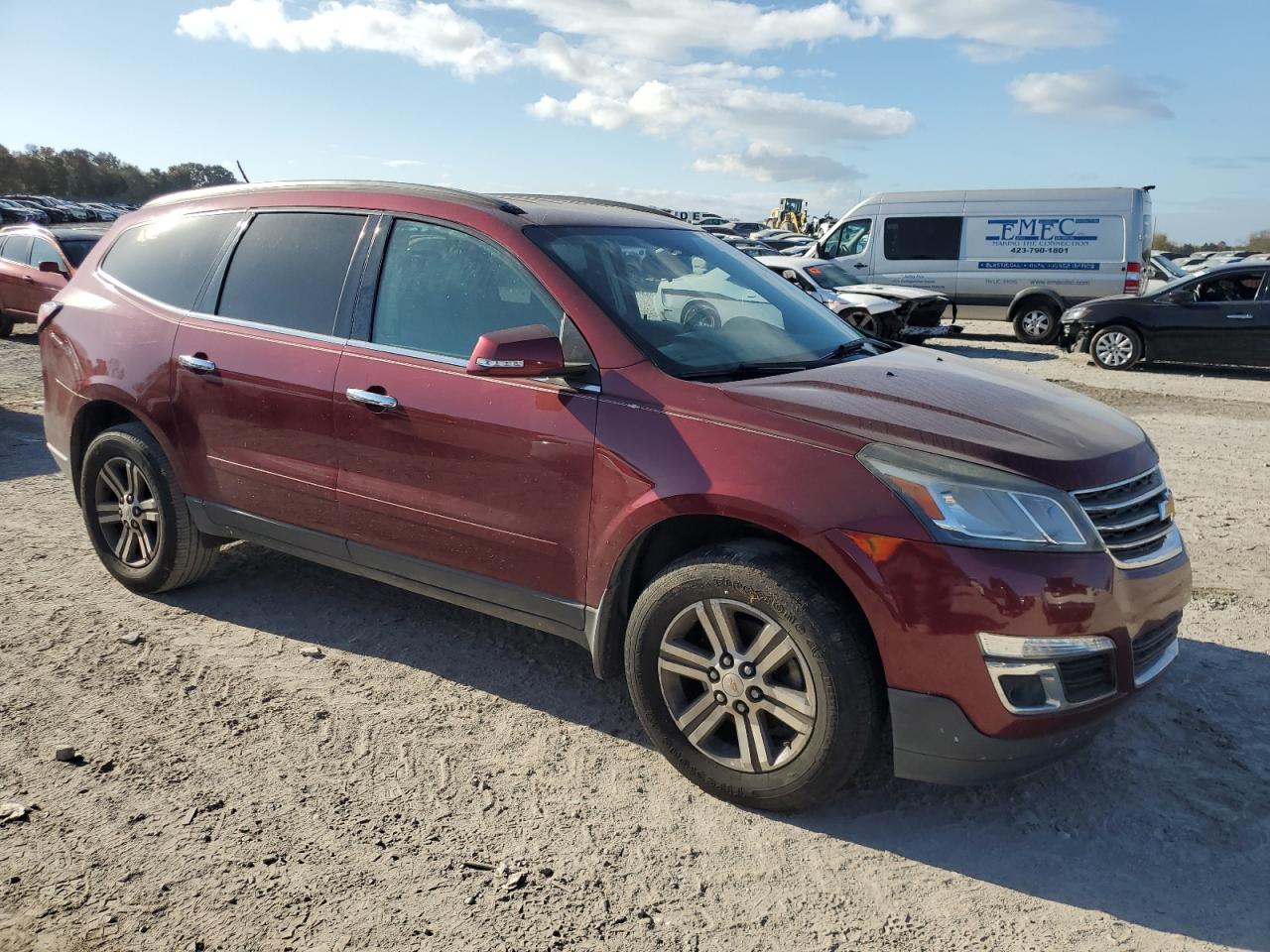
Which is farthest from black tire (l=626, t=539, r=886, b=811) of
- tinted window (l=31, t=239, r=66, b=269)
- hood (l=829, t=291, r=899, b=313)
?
tinted window (l=31, t=239, r=66, b=269)

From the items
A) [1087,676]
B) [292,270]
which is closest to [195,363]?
[292,270]

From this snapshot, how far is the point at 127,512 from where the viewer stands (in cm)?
468

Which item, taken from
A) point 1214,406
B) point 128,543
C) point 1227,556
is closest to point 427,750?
point 128,543

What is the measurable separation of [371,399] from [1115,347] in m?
12.8

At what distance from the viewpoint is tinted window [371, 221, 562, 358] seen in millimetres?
3504

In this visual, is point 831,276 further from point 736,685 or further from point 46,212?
point 46,212

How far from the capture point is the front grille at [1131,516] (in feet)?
9.34

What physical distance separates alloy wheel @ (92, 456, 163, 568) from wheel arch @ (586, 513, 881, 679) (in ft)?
7.80

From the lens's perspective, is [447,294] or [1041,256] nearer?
[447,294]

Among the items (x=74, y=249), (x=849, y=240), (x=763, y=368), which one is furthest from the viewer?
(x=849, y=240)

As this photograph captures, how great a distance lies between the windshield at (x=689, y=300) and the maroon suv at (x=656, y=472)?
0.02m

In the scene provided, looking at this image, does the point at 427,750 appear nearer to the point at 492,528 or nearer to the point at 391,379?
the point at 492,528

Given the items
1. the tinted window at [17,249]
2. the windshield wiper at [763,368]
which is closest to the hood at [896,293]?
the windshield wiper at [763,368]

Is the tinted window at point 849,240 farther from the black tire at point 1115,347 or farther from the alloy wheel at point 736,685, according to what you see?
the alloy wheel at point 736,685
